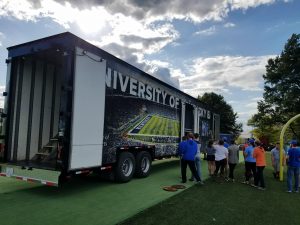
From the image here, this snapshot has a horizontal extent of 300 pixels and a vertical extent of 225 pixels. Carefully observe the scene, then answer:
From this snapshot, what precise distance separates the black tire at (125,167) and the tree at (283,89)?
1238 inches

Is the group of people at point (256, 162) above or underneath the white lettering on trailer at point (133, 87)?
underneath

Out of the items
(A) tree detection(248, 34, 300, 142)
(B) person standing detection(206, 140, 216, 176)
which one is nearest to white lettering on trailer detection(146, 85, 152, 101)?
(B) person standing detection(206, 140, 216, 176)

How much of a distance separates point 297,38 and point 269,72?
5509 millimetres

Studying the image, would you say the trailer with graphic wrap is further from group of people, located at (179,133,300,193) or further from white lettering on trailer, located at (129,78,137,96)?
group of people, located at (179,133,300,193)

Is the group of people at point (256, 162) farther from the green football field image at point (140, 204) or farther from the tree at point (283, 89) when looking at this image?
the tree at point (283, 89)

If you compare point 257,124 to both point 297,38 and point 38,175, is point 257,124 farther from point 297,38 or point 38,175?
point 38,175

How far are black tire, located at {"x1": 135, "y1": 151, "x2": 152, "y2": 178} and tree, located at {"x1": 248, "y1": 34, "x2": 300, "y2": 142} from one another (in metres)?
30.3

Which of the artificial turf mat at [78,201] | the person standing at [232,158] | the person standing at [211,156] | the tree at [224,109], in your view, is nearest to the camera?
the artificial turf mat at [78,201]

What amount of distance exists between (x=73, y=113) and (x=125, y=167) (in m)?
3.14

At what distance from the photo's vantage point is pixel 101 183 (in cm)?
884

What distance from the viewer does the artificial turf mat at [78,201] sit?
552cm

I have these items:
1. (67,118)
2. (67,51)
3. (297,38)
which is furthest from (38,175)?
(297,38)

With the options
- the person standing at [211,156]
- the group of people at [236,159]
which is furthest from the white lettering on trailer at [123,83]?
the person standing at [211,156]

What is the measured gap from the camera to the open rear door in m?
6.66
